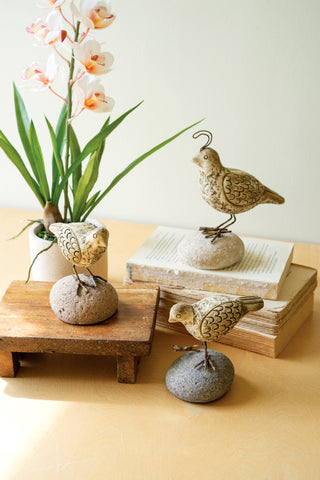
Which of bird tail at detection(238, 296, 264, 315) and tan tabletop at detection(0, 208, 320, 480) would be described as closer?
tan tabletop at detection(0, 208, 320, 480)

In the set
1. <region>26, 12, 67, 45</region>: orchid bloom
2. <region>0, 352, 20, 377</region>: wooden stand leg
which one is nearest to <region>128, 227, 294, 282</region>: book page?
<region>0, 352, 20, 377</region>: wooden stand leg

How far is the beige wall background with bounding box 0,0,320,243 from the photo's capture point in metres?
1.44

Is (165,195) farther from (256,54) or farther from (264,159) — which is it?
(256,54)

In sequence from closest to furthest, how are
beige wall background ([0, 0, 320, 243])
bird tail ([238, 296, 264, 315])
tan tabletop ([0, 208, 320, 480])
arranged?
tan tabletop ([0, 208, 320, 480]) < bird tail ([238, 296, 264, 315]) < beige wall background ([0, 0, 320, 243])

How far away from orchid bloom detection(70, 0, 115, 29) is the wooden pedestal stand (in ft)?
1.55

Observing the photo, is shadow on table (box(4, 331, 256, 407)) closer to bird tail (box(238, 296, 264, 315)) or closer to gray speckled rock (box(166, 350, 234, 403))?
gray speckled rock (box(166, 350, 234, 403))

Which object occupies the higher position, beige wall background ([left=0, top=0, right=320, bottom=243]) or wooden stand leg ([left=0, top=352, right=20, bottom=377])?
beige wall background ([left=0, top=0, right=320, bottom=243])

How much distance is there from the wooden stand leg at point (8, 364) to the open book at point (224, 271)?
0.88 ft

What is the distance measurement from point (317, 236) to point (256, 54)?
0.50m

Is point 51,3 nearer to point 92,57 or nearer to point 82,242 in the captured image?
point 92,57

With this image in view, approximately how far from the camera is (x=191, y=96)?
60.5 inches

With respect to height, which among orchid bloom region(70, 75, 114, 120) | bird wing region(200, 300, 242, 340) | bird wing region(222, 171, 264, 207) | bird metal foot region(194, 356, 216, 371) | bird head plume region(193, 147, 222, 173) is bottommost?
bird metal foot region(194, 356, 216, 371)

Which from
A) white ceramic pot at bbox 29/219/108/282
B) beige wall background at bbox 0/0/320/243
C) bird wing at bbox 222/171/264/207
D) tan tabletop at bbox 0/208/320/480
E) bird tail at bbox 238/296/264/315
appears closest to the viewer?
tan tabletop at bbox 0/208/320/480

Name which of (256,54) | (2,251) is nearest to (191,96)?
(256,54)
